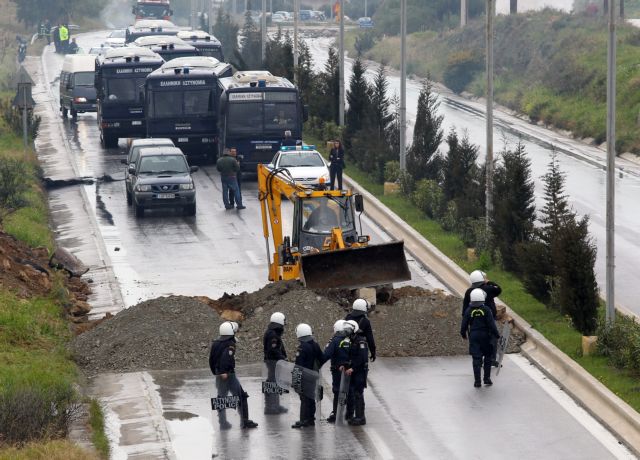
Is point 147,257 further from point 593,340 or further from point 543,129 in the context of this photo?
point 543,129

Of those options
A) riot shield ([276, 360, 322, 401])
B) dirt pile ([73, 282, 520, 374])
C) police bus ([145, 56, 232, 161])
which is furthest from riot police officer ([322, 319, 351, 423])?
police bus ([145, 56, 232, 161])

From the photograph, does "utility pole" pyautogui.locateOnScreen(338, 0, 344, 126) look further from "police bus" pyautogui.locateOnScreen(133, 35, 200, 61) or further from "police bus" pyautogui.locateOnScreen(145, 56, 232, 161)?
"police bus" pyautogui.locateOnScreen(133, 35, 200, 61)

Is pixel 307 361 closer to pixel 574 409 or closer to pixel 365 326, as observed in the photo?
pixel 365 326

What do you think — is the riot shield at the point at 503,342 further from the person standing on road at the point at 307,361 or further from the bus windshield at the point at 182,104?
the bus windshield at the point at 182,104

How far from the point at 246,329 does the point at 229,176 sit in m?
14.3

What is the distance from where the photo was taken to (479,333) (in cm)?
1889

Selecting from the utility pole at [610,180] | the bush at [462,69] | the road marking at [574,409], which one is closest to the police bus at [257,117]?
the road marking at [574,409]

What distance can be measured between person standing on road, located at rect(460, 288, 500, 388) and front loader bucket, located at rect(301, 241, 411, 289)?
14.2 feet

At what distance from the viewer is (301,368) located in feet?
55.9

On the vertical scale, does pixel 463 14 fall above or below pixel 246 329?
above

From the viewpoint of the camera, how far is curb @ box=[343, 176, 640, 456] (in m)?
16.9

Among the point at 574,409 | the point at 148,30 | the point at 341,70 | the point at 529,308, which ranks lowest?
the point at 574,409

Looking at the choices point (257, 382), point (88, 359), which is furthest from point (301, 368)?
point (88, 359)

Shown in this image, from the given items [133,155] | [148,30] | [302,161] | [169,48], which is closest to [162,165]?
Answer: [133,155]
